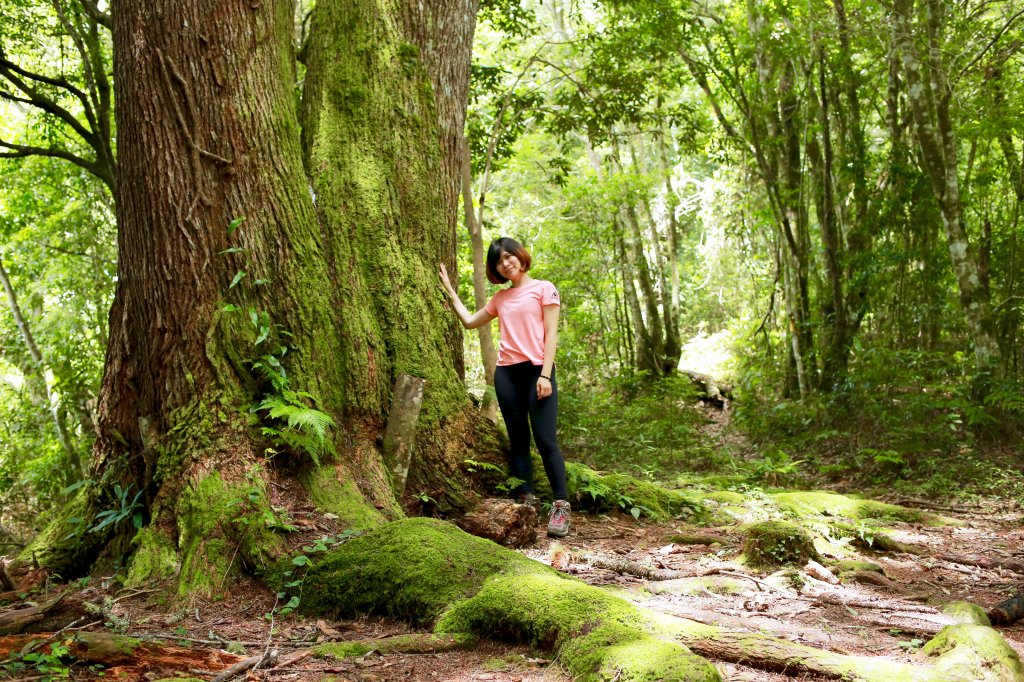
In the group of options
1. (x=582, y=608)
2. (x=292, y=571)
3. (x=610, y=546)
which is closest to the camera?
(x=582, y=608)

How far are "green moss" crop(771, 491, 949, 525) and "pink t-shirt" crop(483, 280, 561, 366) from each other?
2654 mm

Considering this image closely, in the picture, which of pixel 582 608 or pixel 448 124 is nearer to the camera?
pixel 582 608

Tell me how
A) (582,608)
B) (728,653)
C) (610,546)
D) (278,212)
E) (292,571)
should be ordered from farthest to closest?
(610,546) < (278,212) < (292,571) < (582,608) < (728,653)

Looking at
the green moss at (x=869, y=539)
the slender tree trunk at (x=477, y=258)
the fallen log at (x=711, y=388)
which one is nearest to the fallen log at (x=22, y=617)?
the green moss at (x=869, y=539)

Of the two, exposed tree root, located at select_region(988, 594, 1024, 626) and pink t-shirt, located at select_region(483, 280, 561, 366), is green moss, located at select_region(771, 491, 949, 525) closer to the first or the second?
exposed tree root, located at select_region(988, 594, 1024, 626)

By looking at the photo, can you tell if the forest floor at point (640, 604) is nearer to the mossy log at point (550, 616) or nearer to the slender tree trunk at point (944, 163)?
the mossy log at point (550, 616)

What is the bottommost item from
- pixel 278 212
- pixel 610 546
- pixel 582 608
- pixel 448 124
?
pixel 610 546

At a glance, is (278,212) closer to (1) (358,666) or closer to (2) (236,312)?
(2) (236,312)

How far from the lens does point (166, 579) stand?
13.2ft

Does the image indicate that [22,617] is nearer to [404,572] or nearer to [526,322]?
[404,572]

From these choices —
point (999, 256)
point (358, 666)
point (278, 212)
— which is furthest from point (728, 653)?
point (999, 256)

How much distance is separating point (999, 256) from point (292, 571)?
11179 millimetres

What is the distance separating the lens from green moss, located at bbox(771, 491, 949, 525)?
6176 mm

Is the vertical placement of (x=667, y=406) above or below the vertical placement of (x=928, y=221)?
below
